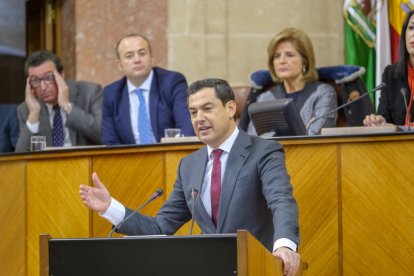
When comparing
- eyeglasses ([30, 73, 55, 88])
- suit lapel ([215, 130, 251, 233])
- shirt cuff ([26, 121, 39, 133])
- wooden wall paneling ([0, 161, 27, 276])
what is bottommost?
wooden wall paneling ([0, 161, 27, 276])

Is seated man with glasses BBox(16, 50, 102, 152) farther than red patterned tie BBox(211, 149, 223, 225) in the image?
Yes

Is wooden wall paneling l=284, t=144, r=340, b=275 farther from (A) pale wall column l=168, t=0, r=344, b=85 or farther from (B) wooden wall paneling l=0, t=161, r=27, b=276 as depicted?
(A) pale wall column l=168, t=0, r=344, b=85

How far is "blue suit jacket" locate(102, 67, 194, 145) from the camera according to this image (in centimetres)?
702

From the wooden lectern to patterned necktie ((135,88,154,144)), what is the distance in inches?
102

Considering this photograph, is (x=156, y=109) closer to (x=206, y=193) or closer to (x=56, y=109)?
(x=56, y=109)

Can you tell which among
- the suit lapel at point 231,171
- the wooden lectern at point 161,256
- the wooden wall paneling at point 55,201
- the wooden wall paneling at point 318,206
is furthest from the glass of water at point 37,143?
the wooden lectern at point 161,256

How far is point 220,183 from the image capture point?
16.3 feet

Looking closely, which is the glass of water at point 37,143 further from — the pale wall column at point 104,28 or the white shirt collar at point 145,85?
the pale wall column at point 104,28

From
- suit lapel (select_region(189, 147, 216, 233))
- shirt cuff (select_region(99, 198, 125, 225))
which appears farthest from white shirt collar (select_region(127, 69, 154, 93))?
shirt cuff (select_region(99, 198, 125, 225))

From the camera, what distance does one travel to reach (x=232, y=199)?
4879 millimetres

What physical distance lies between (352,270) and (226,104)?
3.68 feet

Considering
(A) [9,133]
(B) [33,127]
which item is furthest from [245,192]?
(A) [9,133]

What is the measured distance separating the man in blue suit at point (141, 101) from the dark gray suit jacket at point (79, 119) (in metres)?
0.13

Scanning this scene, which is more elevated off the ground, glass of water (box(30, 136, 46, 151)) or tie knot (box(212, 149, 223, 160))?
glass of water (box(30, 136, 46, 151))
